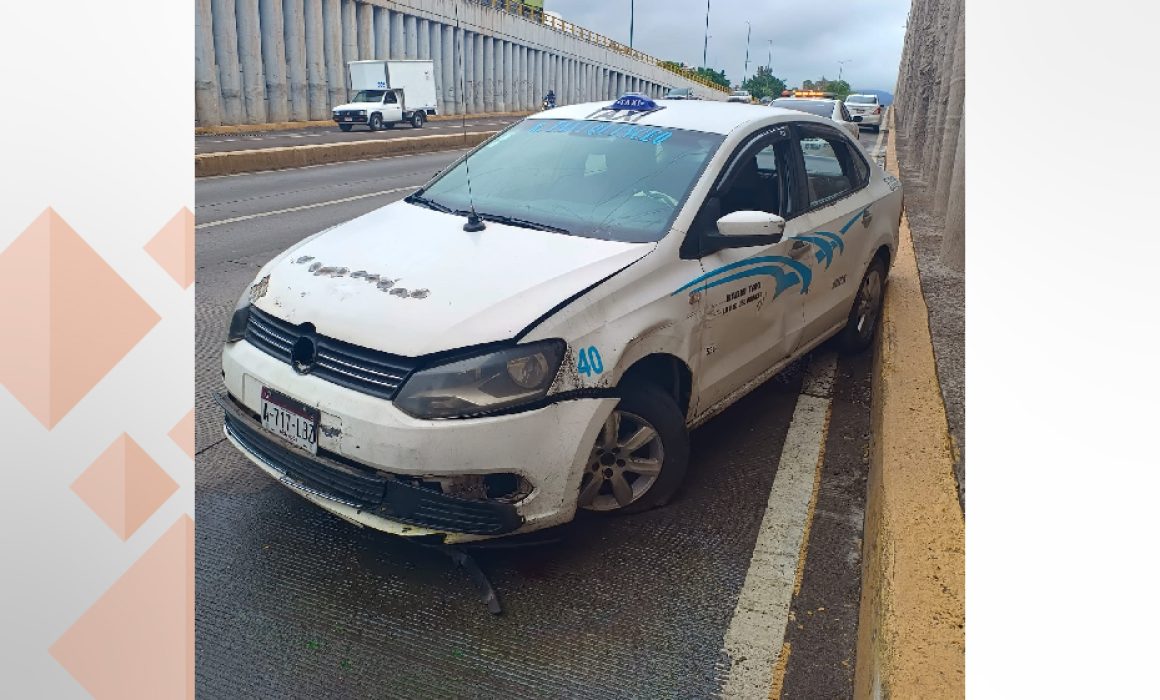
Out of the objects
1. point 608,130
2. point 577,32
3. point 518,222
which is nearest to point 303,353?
point 518,222

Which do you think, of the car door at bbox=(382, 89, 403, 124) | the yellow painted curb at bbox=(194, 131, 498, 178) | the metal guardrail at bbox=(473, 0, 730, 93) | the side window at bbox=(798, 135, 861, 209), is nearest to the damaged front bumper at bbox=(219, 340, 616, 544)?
the side window at bbox=(798, 135, 861, 209)

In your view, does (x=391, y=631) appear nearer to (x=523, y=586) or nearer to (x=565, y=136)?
(x=523, y=586)

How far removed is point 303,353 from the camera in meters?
3.05

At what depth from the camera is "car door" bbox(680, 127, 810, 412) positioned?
366 cm

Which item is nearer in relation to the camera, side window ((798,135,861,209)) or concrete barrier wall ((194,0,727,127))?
side window ((798,135,861,209))

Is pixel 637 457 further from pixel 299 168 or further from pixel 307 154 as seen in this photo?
pixel 307 154

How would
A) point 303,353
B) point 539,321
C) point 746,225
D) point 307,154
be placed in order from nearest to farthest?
point 539,321 < point 303,353 < point 746,225 < point 307,154

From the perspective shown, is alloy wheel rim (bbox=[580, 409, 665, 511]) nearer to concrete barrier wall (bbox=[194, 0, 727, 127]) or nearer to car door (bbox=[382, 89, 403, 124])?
concrete barrier wall (bbox=[194, 0, 727, 127])

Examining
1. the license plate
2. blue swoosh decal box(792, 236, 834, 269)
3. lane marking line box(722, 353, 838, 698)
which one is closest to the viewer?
lane marking line box(722, 353, 838, 698)

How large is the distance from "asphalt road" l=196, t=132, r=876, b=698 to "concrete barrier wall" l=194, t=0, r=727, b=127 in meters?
18.7

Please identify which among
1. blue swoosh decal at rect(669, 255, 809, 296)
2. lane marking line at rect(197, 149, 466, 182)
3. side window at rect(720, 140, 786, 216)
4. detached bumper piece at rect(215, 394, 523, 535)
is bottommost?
lane marking line at rect(197, 149, 466, 182)

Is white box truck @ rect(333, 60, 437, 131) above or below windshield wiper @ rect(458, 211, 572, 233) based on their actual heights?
above

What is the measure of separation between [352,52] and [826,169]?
3972cm

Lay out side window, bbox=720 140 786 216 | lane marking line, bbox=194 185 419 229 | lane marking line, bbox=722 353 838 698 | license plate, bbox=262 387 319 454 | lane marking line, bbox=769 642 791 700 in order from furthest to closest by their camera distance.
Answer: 1. lane marking line, bbox=194 185 419 229
2. side window, bbox=720 140 786 216
3. license plate, bbox=262 387 319 454
4. lane marking line, bbox=722 353 838 698
5. lane marking line, bbox=769 642 791 700
